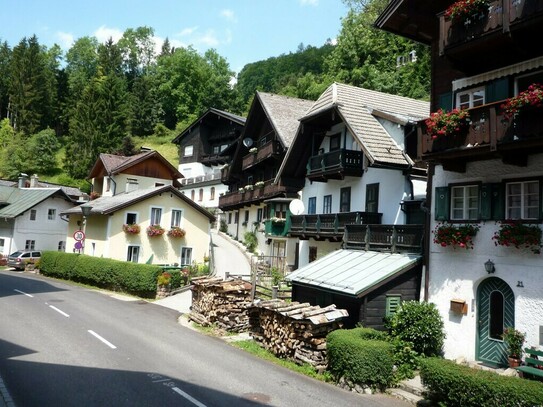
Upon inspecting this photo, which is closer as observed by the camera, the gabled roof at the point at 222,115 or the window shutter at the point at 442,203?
the window shutter at the point at 442,203

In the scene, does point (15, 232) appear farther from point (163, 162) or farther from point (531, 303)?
point (531, 303)

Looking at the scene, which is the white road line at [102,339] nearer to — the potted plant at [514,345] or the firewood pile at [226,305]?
the firewood pile at [226,305]

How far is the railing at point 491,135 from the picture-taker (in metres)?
11.7

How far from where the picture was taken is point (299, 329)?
47.8ft

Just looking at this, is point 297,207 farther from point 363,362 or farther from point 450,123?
point 363,362

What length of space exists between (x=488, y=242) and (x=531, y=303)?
2046 millimetres

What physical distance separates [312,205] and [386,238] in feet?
35.3

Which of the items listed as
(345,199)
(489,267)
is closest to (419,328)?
(489,267)

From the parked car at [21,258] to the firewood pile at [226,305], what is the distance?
2730cm

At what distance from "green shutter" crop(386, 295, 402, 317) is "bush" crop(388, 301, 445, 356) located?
0.44 meters

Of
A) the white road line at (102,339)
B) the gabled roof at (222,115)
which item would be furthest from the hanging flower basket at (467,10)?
the gabled roof at (222,115)

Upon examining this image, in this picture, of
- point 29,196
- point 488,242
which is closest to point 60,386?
point 488,242

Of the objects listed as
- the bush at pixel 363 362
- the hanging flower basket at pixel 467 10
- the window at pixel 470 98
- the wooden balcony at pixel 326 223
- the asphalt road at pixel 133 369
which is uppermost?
the hanging flower basket at pixel 467 10

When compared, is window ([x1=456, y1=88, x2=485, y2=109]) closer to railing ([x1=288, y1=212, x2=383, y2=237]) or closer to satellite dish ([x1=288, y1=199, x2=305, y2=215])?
railing ([x1=288, y1=212, x2=383, y2=237])
